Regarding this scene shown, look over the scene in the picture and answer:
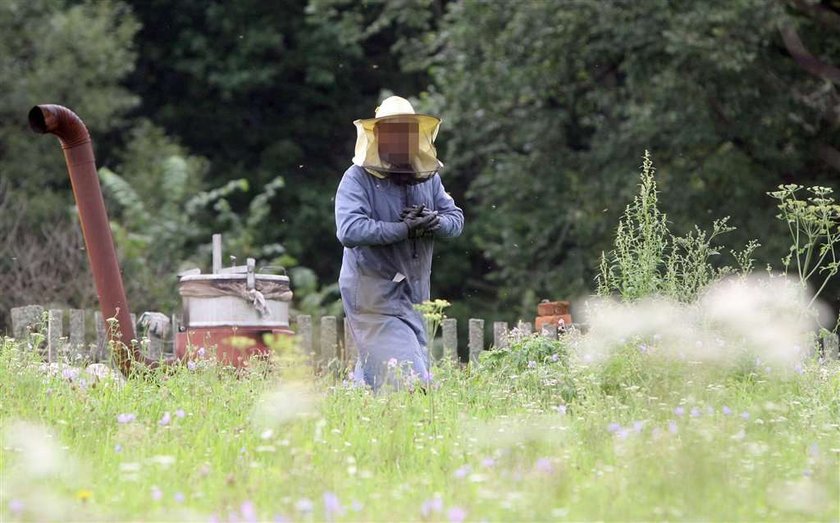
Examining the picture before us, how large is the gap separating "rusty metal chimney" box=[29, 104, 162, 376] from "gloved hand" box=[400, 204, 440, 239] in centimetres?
208

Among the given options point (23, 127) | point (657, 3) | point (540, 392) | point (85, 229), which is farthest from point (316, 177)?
point (540, 392)

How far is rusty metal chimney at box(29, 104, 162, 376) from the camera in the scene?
9.11 meters

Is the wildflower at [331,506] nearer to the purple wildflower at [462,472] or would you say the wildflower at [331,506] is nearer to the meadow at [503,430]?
the meadow at [503,430]

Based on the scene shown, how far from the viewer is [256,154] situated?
30125 mm

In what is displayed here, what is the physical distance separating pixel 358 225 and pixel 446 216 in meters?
0.61

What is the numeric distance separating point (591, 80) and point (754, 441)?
16.5 m

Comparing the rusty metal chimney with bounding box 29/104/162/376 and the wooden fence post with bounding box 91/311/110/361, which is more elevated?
the rusty metal chimney with bounding box 29/104/162/376

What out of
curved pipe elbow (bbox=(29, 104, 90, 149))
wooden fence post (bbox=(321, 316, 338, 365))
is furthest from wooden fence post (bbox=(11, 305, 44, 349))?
wooden fence post (bbox=(321, 316, 338, 365))

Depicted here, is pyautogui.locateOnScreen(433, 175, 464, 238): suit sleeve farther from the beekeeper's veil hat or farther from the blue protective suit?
the beekeeper's veil hat

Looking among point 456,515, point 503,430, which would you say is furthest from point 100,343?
point 456,515

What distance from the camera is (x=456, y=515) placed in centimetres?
418

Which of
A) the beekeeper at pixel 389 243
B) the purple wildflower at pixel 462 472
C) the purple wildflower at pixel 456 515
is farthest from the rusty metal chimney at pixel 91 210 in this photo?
the purple wildflower at pixel 456 515

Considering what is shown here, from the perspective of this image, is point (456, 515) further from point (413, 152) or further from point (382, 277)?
point (413, 152)

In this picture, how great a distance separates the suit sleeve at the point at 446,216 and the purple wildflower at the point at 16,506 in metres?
3.92
